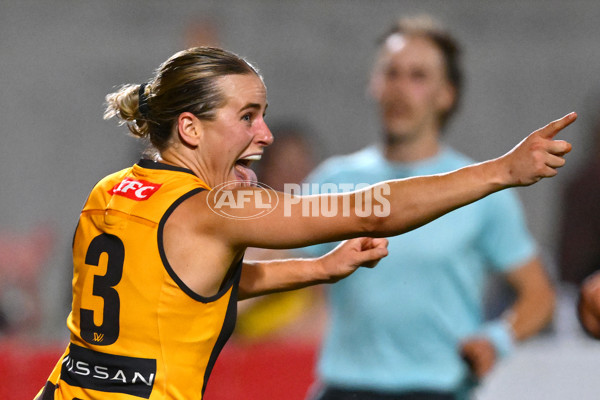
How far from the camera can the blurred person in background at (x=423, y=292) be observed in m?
4.11

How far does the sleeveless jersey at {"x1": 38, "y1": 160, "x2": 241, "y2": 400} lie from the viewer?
263 centimetres

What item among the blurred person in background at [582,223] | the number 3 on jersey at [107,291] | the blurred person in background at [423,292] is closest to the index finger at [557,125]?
the number 3 on jersey at [107,291]

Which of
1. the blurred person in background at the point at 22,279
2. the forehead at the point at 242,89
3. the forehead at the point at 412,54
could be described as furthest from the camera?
the blurred person in background at the point at 22,279

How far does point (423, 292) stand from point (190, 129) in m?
1.74

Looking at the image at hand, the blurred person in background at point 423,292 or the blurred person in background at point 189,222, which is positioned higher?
the blurred person in background at point 189,222

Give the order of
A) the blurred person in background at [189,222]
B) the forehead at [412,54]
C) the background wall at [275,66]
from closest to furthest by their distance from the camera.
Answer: the blurred person in background at [189,222] → the forehead at [412,54] → the background wall at [275,66]

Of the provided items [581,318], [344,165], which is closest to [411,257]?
[344,165]

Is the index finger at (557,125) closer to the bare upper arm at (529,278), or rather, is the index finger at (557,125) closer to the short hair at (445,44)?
the bare upper arm at (529,278)

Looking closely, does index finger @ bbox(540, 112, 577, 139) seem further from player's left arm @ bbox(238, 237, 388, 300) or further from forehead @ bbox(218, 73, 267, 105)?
forehead @ bbox(218, 73, 267, 105)

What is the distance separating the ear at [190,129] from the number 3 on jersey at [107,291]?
35cm

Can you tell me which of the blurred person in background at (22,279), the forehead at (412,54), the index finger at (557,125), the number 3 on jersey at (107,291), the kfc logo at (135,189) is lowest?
the blurred person in background at (22,279)

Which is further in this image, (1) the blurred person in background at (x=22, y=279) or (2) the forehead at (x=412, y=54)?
(1) the blurred person in background at (x=22, y=279)

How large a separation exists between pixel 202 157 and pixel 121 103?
32cm

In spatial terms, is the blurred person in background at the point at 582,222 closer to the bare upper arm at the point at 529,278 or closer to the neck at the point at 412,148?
the bare upper arm at the point at 529,278
